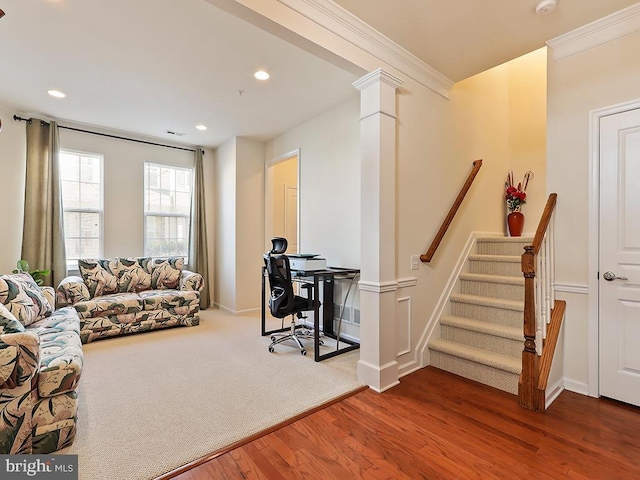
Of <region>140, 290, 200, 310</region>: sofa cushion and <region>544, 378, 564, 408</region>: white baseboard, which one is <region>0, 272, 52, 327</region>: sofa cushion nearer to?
<region>140, 290, 200, 310</region>: sofa cushion

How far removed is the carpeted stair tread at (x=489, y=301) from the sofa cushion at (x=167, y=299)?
11.0ft

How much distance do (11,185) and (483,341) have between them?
5.69 metres

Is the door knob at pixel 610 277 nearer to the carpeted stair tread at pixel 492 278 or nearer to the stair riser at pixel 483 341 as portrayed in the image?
the carpeted stair tread at pixel 492 278

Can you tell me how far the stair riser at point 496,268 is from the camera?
3.06m

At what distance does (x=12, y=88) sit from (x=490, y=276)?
5.39m

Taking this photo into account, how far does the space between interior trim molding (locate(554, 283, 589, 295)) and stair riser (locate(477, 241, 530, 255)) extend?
0.78 metres

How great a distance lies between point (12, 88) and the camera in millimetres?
3344

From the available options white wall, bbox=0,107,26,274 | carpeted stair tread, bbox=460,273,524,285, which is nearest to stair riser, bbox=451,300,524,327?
carpeted stair tread, bbox=460,273,524,285

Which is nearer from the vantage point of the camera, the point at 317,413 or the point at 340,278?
the point at 317,413

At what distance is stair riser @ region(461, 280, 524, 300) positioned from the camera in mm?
2853

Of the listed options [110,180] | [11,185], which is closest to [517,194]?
[110,180]

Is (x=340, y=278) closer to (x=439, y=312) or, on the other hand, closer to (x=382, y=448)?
(x=439, y=312)

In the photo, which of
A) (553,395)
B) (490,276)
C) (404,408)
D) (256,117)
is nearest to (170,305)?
(256,117)

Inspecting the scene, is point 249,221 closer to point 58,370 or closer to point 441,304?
point 441,304
